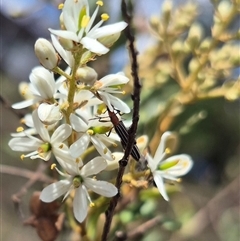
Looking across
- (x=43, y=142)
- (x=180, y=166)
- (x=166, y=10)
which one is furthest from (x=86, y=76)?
(x=166, y=10)

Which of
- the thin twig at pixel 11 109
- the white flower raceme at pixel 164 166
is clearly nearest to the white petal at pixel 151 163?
the white flower raceme at pixel 164 166

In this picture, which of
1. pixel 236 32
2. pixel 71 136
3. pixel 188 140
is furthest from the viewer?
pixel 188 140

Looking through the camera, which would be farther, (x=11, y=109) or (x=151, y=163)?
(x=11, y=109)

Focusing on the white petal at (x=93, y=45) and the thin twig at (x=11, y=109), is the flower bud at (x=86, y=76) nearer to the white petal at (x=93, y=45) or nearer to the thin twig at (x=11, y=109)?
the white petal at (x=93, y=45)

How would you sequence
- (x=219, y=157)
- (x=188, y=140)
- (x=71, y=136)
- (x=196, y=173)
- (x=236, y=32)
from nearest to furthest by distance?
(x=71, y=136)
(x=236, y=32)
(x=188, y=140)
(x=196, y=173)
(x=219, y=157)

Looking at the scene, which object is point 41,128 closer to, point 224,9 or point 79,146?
point 79,146

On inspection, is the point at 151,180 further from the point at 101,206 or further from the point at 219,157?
the point at 219,157

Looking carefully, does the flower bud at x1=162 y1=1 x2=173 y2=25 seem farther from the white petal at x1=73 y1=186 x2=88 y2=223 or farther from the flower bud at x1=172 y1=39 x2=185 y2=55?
the white petal at x1=73 y1=186 x2=88 y2=223

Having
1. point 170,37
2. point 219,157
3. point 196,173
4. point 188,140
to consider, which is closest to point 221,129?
point 219,157
